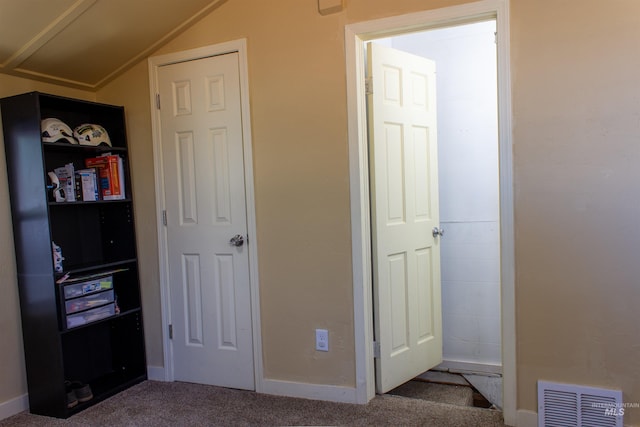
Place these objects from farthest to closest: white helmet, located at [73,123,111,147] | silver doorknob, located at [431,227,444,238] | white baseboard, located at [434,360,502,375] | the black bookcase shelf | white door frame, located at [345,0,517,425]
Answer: white baseboard, located at [434,360,502,375]
silver doorknob, located at [431,227,444,238]
white helmet, located at [73,123,111,147]
the black bookcase shelf
white door frame, located at [345,0,517,425]

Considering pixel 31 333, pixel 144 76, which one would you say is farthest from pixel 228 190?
pixel 31 333

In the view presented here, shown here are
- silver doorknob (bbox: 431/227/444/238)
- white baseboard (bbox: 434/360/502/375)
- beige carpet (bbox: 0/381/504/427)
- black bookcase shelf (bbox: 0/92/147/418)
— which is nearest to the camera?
beige carpet (bbox: 0/381/504/427)

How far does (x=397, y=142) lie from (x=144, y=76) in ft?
5.39

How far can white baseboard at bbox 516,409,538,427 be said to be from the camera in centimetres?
208

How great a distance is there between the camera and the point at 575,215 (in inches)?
78.7

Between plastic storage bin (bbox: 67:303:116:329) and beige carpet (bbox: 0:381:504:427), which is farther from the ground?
plastic storage bin (bbox: 67:303:116:329)

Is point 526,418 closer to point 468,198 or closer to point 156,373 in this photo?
point 468,198

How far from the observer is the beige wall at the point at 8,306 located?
2.39 metres

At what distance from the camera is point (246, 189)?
256 centimetres

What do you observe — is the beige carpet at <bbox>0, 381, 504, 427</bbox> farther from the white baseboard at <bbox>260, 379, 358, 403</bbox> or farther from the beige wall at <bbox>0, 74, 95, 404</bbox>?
the beige wall at <bbox>0, 74, 95, 404</bbox>

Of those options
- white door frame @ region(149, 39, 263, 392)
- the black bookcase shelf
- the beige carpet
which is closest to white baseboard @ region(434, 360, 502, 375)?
the beige carpet

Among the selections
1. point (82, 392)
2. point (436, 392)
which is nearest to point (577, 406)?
point (436, 392)

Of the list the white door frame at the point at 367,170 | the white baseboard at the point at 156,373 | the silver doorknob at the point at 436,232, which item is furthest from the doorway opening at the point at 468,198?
the white baseboard at the point at 156,373

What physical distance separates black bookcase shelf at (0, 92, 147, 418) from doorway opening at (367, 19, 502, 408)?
6.66 ft
